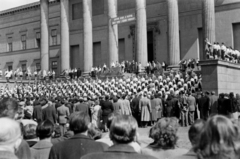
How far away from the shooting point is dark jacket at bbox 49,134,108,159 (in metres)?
4.82

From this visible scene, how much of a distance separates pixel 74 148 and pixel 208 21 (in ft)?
89.5

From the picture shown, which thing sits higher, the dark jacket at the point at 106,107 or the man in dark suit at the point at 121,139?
the man in dark suit at the point at 121,139

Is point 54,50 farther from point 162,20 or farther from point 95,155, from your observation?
point 95,155

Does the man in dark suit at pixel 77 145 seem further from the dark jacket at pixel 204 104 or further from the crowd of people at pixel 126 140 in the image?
the dark jacket at pixel 204 104

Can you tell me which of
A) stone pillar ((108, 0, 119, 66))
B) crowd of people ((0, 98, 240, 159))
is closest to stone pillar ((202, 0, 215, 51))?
stone pillar ((108, 0, 119, 66))

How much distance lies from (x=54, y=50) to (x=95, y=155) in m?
50.3

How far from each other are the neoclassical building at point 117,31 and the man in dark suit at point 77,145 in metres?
26.5

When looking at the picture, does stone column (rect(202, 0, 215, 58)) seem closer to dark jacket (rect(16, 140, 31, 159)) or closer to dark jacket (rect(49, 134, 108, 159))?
dark jacket (rect(49, 134, 108, 159))

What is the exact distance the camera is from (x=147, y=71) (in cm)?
3188

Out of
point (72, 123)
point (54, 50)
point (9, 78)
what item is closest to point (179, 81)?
point (72, 123)

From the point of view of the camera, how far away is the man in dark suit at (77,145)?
15.8 ft

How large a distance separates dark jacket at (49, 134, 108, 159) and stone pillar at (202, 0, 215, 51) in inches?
1041

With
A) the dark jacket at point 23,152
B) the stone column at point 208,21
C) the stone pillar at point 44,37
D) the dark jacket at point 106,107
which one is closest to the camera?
the dark jacket at point 23,152

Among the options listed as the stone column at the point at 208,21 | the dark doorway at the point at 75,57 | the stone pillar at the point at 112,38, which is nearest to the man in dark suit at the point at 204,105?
the stone column at the point at 208,21
